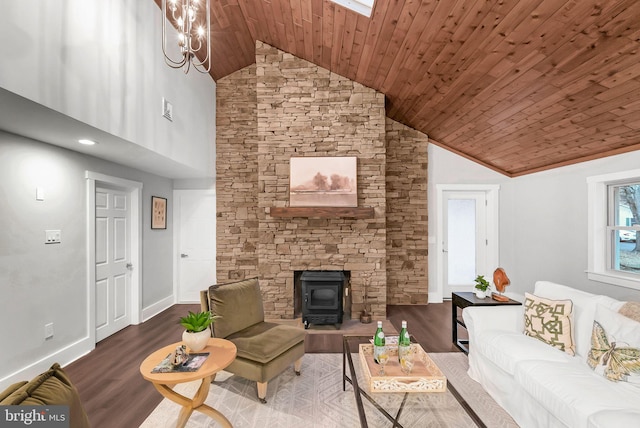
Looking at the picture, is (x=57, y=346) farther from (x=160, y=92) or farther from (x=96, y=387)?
(x=160, y=92)

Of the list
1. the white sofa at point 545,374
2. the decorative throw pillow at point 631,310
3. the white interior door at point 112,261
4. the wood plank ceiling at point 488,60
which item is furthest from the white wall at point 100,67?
the decorative throw pillow at point 631,310

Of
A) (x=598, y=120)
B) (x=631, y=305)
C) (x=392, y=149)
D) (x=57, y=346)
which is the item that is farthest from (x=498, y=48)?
(x=57, y=346)

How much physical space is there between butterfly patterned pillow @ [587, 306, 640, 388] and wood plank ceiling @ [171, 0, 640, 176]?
174 centimetres

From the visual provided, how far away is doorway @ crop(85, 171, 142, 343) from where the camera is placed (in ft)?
10.9

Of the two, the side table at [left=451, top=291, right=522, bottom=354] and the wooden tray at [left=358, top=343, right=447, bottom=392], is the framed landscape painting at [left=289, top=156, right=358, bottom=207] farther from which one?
the wooden tray at [left=358, top=343, right=447, bottom=392]

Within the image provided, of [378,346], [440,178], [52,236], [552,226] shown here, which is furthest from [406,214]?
[52,236]

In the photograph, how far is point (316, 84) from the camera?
4242 mm

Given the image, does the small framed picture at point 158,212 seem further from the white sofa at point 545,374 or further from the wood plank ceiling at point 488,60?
the white sofa at point 545,374

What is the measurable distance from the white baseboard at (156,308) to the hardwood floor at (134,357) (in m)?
0.09

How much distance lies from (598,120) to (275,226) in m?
3.72

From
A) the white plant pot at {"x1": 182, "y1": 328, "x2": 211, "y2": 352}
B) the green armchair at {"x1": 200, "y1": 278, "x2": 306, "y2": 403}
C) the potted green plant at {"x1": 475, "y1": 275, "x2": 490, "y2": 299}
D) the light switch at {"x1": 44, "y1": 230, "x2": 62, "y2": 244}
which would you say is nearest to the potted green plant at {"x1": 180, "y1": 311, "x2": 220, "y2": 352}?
the white plant pot at {"x1": 182, "y1": 328, "x2": 211, "y2": 352}

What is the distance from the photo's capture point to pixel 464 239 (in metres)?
5.10

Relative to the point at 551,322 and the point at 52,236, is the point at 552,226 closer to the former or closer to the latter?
the point at 551,322

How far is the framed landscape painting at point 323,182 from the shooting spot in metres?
4.12
